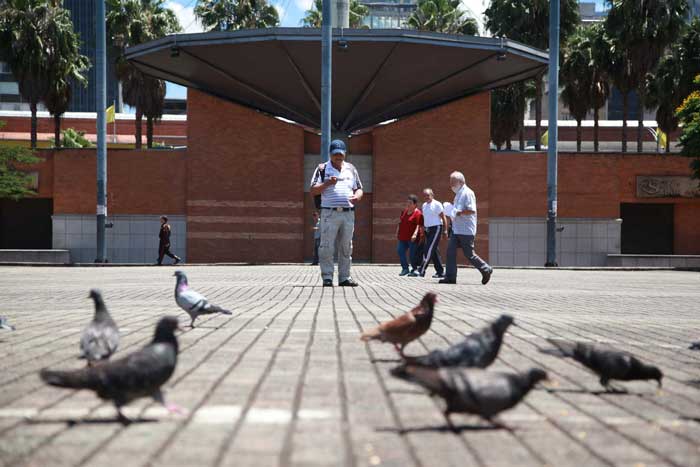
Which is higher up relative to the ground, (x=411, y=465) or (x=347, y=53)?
(x=347, y=53)

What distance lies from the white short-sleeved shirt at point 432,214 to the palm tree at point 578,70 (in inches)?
1224

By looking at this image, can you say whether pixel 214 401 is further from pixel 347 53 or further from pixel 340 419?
pixel 347 53

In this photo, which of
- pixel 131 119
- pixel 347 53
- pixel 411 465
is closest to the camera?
pixel 411 465

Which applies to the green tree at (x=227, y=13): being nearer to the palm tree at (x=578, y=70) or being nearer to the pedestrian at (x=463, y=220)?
the palm tree at (x=578, y=70)

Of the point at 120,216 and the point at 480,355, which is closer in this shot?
the point at 480,355

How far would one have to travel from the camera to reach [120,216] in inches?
1463

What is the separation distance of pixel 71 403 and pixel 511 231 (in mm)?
33970

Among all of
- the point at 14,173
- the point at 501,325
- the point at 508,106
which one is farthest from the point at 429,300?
the point at 508,106

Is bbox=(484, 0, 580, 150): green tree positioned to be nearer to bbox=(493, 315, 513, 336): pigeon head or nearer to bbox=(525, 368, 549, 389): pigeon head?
bbox=(493, 315, 513, 336): pigeon head

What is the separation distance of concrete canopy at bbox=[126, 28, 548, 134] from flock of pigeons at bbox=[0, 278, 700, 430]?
988 inches

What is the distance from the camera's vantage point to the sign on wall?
3825 cm

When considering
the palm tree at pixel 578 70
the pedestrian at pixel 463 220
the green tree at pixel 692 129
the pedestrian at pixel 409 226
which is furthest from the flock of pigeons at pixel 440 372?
the palm tree at pixel 578 70

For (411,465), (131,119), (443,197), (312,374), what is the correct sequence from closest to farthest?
(411,465)
(312,374)
(443,197)
(131,119)

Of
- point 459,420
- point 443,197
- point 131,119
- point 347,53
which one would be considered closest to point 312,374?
point 459,420
